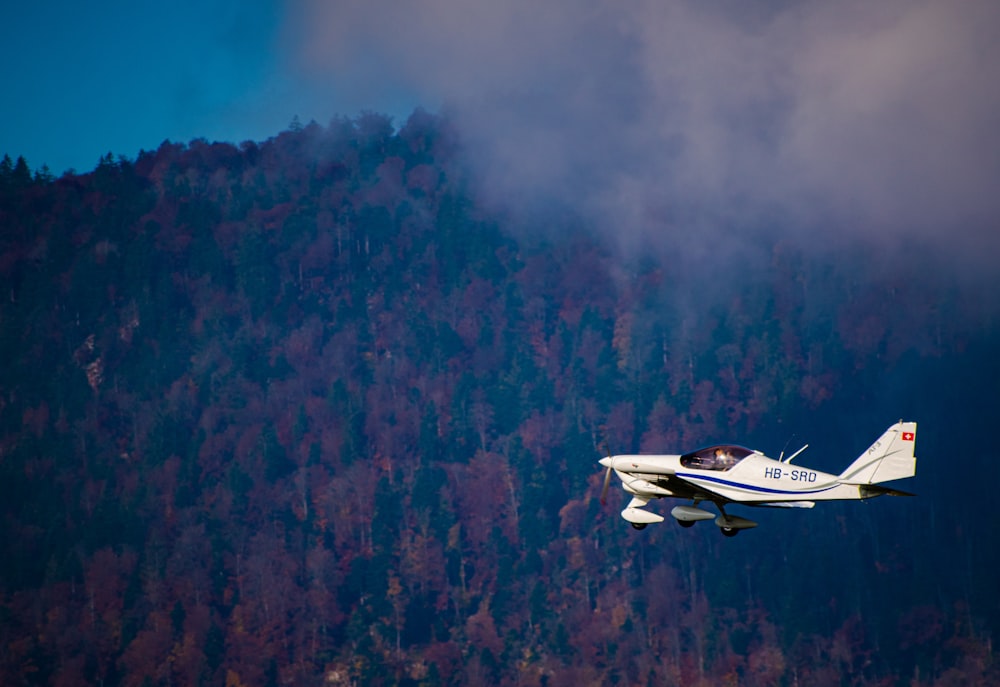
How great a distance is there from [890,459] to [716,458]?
20.3 feet

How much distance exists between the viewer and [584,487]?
192 meters

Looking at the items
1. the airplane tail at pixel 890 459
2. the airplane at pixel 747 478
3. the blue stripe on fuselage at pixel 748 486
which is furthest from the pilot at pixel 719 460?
the airplane tail at pixel 890 459

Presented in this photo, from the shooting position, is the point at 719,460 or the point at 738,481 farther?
the point at 719,460

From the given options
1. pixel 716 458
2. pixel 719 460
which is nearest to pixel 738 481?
pixel 719 460

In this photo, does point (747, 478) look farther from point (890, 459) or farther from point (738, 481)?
point (890, 459)

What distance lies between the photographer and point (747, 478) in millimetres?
52344

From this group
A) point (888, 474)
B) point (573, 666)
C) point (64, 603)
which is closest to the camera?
point (888, 474)

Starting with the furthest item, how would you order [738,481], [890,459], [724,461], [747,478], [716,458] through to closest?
[716,458] → [724,461] → [738,481] → [747,478] → [890,459]

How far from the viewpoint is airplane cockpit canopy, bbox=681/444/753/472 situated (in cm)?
5275

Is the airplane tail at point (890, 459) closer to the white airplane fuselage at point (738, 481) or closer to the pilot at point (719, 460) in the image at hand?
the white airplane fuselage at point (738, 481)

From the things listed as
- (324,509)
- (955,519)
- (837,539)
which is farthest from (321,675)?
(955,519)

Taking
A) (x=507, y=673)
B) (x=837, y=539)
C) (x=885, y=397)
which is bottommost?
(x=507, y=673)

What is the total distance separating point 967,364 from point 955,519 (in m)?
31.2

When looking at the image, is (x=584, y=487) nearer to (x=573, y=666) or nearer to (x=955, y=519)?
(x=573, y=666)
